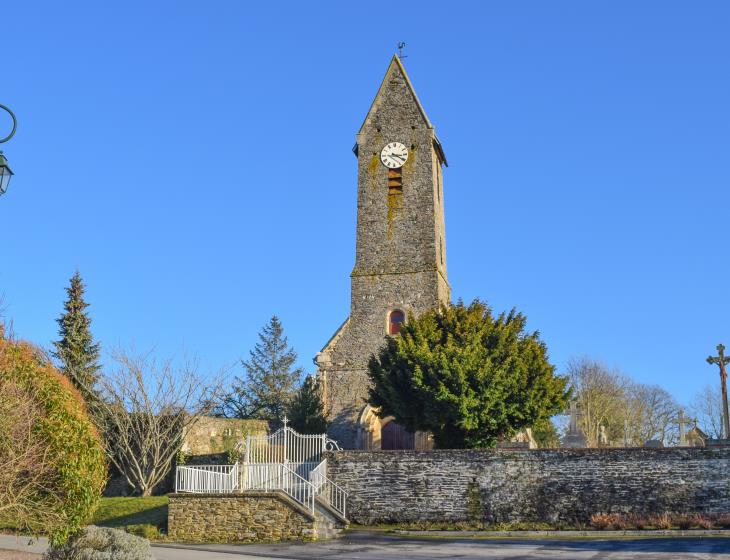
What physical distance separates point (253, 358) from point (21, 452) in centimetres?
4687

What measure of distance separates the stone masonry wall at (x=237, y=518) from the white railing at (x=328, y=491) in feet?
5.90

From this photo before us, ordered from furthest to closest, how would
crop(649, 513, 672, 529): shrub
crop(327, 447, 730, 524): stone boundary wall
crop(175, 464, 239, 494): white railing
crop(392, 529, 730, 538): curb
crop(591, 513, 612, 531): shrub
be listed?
crop(175, 464, 239, 494): white railing < crop(327, 447, 730, 524): stone boundary wall < crop(591, 513, 612, 531): shrub < crop(649, 513, 672, 529): shrub < crop(392, 529, 730, 538): curb

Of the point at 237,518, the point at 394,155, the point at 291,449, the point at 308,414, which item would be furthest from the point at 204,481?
the point at 394,155

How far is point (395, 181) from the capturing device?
34.6 m

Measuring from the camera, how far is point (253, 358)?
6069 centimetres

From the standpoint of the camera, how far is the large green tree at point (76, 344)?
1282 inches

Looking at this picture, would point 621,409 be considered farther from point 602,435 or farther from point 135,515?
point 135,515

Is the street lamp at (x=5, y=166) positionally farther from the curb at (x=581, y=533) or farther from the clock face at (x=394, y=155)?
the clock face at (x=394, y=155)

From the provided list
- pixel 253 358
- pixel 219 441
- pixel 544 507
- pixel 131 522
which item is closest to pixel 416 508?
pixel 544 507

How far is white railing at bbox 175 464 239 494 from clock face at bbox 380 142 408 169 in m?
17.4

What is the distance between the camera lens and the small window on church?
32.4 m

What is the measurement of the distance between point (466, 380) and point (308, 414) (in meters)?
8.20

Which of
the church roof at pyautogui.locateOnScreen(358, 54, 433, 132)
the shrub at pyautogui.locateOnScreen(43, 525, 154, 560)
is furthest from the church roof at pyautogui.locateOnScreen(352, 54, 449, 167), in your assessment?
the shrub at pyautogui.locateOnScreen(43, 525, 154, 560)

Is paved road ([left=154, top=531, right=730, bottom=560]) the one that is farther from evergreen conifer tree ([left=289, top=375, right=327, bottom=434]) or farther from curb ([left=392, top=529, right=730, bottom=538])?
evergreen conifer tree ([left=289, top=375, right=327, bottom=434])
